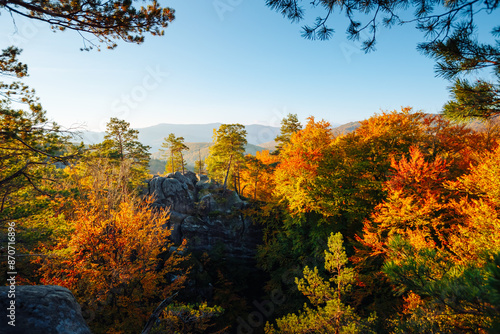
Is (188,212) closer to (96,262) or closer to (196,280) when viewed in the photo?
(196,280)

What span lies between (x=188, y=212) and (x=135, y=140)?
12114mm

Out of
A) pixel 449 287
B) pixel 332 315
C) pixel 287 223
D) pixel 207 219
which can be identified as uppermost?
pixel 449 287

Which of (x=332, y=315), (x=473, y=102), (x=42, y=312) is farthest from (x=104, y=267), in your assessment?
(x=473, y=102)

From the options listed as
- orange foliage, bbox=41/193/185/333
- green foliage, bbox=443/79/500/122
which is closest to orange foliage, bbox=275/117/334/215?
orange foliage, bbox=41/193/185/333

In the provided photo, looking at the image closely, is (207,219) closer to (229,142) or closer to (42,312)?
(229,142)

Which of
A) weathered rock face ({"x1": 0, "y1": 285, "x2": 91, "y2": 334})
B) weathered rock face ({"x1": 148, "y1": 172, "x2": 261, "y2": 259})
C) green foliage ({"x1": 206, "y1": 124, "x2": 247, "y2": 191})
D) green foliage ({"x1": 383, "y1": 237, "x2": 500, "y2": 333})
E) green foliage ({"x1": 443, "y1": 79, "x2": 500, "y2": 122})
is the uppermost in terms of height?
green foliage ({"x1": 206, "y1": 124, "x2": 247, "y2": 191})

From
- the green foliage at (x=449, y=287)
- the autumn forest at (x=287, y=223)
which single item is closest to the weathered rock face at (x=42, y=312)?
the autumn forest at (x=287, y=223)

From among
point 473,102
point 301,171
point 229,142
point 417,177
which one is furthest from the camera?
point 229,142

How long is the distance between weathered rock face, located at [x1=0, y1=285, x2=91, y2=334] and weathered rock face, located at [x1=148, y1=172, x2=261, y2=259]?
1825cm

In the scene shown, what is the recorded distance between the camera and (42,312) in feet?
14.9

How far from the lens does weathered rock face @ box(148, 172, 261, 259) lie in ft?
78.1

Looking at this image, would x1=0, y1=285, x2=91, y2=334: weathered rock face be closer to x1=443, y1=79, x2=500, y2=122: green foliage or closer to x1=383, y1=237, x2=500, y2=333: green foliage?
x1=383, y1=237, x2=500, y2=333: green foliage

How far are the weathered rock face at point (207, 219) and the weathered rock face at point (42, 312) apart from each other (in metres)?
18.3

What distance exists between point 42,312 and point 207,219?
67.5ft
